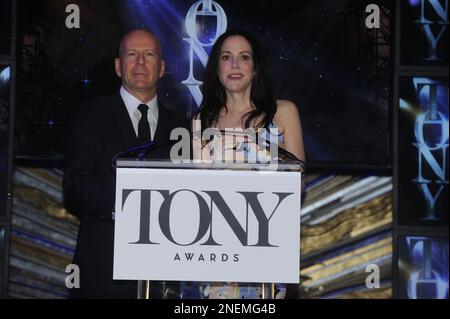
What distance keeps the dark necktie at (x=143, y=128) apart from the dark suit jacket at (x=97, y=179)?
4cm

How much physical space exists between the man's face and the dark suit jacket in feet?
0.40

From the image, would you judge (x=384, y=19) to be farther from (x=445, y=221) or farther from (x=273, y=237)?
(x=273, y=237)

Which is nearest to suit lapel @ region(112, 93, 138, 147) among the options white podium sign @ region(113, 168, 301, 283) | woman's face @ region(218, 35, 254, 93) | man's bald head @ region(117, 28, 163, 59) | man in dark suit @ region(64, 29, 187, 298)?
man in dark suit @ region(64, 29, 187, 298)

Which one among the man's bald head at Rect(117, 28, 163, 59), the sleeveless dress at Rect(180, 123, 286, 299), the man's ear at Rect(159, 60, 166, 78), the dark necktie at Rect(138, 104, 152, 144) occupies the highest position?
the man's bald head at Rect(117, 28, 163, 59)

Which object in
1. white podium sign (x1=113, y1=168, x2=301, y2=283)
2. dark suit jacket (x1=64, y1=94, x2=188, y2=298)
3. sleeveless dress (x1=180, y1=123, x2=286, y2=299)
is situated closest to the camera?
white podium sign (x1=113, y1=168, x2=301, y2=283)

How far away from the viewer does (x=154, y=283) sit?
4.51 m

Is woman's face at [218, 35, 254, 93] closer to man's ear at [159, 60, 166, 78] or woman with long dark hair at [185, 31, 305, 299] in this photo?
woman with long dark hair at [185, 31, 305, 299]

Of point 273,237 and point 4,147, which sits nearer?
point 273,237

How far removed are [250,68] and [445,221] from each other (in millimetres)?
1377

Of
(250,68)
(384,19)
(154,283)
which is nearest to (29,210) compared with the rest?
(154,283)

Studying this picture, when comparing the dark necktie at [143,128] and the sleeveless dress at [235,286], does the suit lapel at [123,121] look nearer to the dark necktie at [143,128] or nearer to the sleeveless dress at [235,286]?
the dark necktie at [143,128]

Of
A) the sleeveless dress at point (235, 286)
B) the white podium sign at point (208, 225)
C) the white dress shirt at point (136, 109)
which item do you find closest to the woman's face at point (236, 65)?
the sleeveless dress at point (235, 286)

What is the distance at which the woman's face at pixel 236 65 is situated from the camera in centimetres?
460

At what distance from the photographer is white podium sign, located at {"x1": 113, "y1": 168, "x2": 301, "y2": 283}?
11.6 ft
